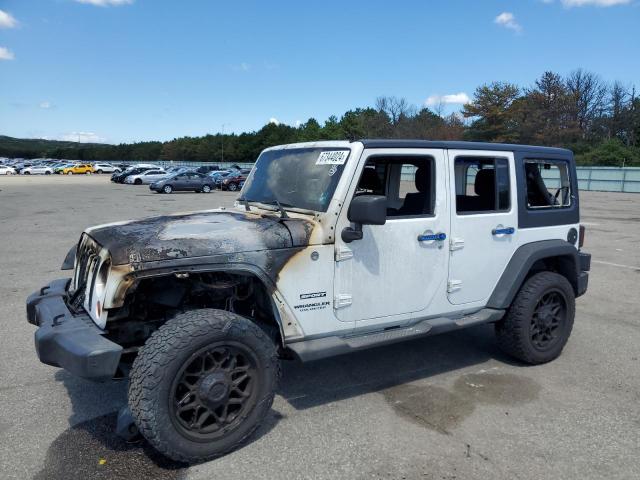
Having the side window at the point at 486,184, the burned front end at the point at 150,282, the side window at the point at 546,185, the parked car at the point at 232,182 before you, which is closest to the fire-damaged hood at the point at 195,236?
the burned front end at the point at 150,282

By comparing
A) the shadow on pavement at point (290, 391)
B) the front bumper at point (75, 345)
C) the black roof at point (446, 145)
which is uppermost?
the black roof at point (446, 145)

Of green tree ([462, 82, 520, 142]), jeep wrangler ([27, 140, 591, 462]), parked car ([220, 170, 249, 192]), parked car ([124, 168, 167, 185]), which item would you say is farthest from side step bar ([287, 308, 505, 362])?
green tree ([462, 82, 520, 142])

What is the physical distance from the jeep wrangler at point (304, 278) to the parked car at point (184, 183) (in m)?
29.0

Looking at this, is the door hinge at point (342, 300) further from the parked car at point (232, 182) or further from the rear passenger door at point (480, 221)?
the parked car at point (232, 182)

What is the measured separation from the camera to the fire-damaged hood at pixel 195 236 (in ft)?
9.94

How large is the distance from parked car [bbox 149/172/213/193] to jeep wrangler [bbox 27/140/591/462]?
95.1 ft

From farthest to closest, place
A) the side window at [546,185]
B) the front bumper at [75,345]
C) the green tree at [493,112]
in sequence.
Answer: the green tree at [493,112]
the side window at [546,185]
the front bumper at [75,345]

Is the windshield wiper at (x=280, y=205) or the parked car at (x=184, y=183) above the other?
the windshield wiper at (x=280, y=205)

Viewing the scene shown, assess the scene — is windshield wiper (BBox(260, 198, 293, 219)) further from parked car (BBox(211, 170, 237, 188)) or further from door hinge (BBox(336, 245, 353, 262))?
parked car (BBox(211, 170, 237, 188))

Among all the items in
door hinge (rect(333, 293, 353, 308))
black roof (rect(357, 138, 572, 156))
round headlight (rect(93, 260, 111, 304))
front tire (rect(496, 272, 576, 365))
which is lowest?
front tire (rect(496, 272, 576, 365))

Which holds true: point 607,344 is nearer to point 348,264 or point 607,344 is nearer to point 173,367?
point 348,264

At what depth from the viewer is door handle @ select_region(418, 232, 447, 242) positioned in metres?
3.97

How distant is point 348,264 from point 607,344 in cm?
337

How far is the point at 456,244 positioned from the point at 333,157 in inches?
48.9
